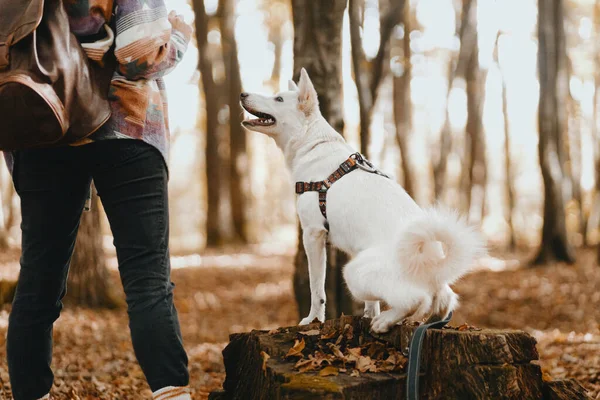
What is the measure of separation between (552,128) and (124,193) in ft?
39.6

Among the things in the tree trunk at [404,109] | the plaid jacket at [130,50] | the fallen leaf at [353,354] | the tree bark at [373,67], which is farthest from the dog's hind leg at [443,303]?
the tree trunk at [404,109]

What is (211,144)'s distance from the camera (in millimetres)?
17375

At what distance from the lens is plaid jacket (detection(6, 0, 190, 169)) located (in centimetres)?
265

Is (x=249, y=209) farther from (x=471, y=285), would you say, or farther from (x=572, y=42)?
(x=572, y=42)

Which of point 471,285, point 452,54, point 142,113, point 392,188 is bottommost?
point 471,285

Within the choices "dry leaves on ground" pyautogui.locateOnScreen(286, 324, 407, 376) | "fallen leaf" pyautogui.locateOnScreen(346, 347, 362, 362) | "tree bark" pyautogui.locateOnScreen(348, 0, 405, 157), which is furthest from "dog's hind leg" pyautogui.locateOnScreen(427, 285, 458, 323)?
"tree bark" pyautogui.locateOnScreen(348, 0, 405, 157)

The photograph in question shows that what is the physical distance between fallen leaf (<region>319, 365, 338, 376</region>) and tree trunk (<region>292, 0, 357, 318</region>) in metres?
2.74

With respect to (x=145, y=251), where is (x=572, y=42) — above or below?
above

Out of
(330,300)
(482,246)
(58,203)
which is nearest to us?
(58,203)

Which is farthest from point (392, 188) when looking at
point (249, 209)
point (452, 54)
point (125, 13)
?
point (452, 54)

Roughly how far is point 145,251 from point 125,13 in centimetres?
98

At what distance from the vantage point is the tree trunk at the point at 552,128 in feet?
42.0

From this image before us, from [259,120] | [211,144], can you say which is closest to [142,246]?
[259,120]

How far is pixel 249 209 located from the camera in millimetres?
18953
